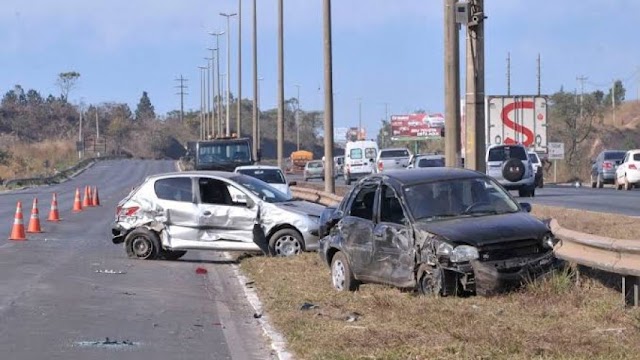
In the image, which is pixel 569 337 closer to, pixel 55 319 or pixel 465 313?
pixel 465 313

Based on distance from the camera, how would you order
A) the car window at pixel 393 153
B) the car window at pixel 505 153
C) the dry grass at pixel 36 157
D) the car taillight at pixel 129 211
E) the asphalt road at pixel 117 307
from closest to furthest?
the asphalt road at pixel 117 307, the car taillight at pixel 129 211, the car window at pixel 505 153, the car window at pixel 393 153, the dry grass at pixel 36 157

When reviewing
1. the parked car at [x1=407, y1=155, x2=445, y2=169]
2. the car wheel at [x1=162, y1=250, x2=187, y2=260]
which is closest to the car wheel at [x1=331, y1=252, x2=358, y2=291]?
the car wheel at [x1=162, y1=250, x2=187, y2=260]

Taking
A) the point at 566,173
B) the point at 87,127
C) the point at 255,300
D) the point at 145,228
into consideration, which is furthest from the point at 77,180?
the point at 87,127

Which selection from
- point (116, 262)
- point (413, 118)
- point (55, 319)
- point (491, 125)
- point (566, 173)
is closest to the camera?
point (55, 319)

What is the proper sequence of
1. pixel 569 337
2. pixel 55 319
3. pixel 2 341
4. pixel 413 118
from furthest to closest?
pixel 413 118
pixel 55 319
pixel 2 341
pixel 569 337

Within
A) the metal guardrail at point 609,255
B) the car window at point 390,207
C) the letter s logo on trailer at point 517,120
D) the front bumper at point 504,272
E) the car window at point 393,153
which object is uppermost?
the letter s logo on trailer at point 517,120

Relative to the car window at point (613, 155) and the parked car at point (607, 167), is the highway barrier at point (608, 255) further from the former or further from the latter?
the car window at point (613, 155)

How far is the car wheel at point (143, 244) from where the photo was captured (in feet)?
59.1

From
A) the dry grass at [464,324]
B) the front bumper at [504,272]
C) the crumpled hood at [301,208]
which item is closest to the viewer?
the dry grass at [464,324]

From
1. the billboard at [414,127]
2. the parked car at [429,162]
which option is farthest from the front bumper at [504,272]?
the billboard at [414,127]

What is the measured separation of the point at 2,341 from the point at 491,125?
30331mm

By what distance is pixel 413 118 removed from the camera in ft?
389

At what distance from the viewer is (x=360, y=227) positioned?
1295 cm

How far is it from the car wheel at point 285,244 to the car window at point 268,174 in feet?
38.2
